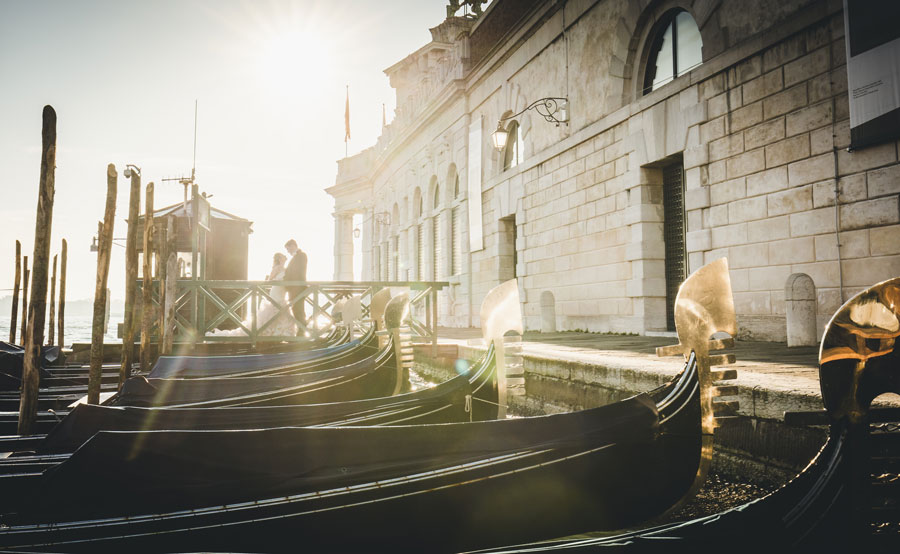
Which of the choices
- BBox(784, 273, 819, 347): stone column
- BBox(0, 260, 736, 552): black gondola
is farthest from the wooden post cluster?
BBox(784, 273, 819, 347): stone column

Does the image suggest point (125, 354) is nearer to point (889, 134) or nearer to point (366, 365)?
point (366, 365)

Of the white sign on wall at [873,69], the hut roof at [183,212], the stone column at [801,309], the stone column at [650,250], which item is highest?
the hut roof at [183,212]

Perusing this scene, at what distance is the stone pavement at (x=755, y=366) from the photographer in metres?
2.85

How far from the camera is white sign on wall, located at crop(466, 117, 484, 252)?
13836 millimetres

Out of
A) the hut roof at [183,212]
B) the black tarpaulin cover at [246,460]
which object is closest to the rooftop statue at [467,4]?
the hut roof at [183,212]

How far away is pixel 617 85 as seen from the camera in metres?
8.56

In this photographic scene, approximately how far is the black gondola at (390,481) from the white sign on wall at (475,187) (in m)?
11.4

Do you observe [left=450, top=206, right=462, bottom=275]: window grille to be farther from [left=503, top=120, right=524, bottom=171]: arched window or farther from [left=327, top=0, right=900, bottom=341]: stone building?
[left=503, top=120, right=524, bottom=171]: arched window

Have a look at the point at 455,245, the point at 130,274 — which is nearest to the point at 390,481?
the point at 130,274

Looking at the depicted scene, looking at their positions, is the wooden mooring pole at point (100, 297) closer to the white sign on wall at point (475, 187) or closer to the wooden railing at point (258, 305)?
the wooden railing at point (258, 305)

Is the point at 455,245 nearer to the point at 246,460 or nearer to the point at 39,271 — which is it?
the point at 39,271

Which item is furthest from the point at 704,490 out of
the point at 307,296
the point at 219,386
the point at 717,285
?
the point at 307,296

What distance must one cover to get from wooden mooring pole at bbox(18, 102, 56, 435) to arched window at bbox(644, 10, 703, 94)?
23.1 ft

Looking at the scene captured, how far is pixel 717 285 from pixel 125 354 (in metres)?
5.25
